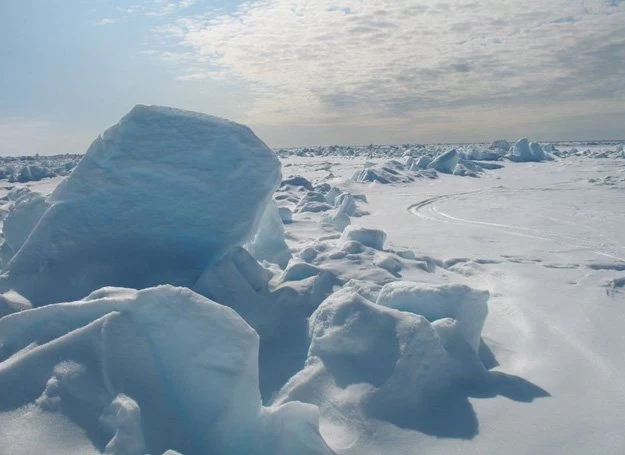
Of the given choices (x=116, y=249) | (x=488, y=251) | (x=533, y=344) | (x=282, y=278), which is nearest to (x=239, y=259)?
(x=282, y=278)

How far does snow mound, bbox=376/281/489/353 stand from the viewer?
11.4ft

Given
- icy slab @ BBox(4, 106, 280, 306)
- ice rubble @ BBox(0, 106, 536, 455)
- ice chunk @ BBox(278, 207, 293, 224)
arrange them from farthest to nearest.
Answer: ice chunk @ BBox(278, 207, 293, 224)
icy slab @ BBox(4, 106, 280, 306)
ice rubble @ BBox(0, 106, 536, 455)

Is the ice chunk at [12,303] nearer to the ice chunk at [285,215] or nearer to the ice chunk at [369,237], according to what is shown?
the ice chunk at [369,237]

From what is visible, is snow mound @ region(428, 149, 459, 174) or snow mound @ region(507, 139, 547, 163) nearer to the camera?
snow mound @ region(428, 149, 459, 174)

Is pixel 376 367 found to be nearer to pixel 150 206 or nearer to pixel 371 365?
pixel 371 365

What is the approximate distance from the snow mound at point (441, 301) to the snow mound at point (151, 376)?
4.40ft

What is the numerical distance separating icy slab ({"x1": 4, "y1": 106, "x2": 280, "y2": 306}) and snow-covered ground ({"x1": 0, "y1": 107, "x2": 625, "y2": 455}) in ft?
0.04

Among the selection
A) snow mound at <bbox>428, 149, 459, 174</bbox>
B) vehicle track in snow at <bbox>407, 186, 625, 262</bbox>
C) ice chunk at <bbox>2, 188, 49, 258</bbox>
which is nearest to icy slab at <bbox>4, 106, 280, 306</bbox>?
ice chunk at <bbox>2, 188, 49, 258</bbox>

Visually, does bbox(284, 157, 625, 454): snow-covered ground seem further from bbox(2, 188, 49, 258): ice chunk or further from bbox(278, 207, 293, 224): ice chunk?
bbox(2, 188, 49, 258): ice chunk

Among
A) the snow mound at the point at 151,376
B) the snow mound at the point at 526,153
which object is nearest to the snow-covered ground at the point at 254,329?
the snow mound at the point at 151,376

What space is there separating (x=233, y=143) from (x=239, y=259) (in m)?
1.06

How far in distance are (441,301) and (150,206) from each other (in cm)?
238

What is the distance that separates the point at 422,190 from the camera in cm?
1566

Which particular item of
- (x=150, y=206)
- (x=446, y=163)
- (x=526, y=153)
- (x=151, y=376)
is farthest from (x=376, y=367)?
(x=526, y=153)
